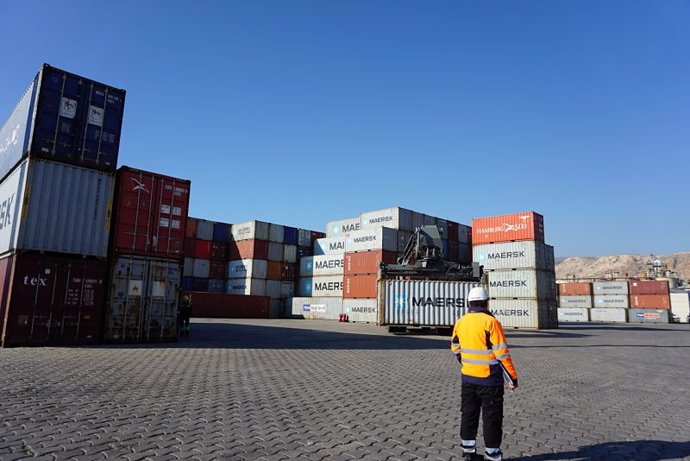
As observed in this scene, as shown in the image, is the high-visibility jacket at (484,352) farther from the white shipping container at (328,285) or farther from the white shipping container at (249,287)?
the white shipping container at (249,287)

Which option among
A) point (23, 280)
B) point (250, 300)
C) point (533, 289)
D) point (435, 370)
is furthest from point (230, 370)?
point (250, 300)

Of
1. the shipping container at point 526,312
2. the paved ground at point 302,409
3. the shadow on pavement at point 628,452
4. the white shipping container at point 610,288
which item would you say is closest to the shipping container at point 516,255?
the shipping container at point 526,312

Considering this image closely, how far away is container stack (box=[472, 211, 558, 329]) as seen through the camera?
34219 millimetres

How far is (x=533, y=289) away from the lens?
34.1 m

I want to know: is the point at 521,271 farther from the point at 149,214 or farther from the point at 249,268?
the point at 249,268

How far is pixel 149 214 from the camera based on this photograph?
17.1 meters

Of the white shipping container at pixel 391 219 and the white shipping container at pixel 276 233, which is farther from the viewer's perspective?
the white shipping container at pixel 276 233

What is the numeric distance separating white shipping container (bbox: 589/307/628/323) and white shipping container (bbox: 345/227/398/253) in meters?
38.0

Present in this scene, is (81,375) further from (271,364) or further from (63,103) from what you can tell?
(63,103)

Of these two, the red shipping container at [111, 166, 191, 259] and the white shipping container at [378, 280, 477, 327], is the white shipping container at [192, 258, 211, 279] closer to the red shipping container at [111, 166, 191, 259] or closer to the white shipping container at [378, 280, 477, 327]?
the white shipping container at [378, 280, 477, 327]

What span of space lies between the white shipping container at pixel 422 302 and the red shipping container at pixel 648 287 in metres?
48.7

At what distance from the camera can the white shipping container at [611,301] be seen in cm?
6141

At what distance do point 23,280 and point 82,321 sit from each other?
224cm

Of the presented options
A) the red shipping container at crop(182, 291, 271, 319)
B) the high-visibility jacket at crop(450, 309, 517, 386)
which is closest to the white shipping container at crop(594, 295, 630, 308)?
the red shipping container at crop(182, 291, 271, 319)
